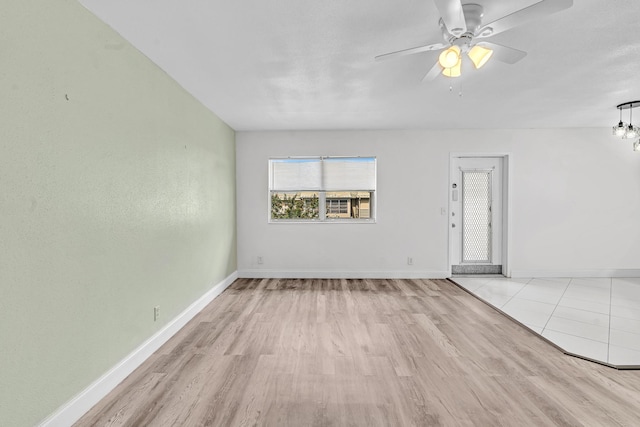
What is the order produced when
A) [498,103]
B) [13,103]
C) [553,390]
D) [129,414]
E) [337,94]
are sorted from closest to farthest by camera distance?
[13,103]
[129,414]
[553,390]
[337,94]
[498,103]

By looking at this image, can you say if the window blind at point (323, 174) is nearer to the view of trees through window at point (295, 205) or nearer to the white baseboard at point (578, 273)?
the view of trees through window at point (295, 205)

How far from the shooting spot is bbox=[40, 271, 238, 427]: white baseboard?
1.78 meters

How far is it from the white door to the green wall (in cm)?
442

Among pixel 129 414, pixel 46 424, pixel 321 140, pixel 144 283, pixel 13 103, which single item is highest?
pixel 321 140

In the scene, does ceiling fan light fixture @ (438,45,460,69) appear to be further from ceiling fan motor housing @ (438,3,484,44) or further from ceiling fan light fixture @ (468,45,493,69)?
ceiling fan light fixture @ (468,45,493,69)

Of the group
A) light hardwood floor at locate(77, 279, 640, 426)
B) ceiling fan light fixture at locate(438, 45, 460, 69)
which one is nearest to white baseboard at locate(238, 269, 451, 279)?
light hardwood floor at locate(77, 279, 640, 426)

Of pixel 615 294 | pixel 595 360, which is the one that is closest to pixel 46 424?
pixel 595 360

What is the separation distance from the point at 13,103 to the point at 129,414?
70.6 inches

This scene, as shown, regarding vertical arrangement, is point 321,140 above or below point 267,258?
above

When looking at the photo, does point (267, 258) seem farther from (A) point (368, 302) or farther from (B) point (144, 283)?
(B) point (144, 283)

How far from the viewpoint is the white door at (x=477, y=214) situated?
5461 millimetres

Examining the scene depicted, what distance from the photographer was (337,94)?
3514mm

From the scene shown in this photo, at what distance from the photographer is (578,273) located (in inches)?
210

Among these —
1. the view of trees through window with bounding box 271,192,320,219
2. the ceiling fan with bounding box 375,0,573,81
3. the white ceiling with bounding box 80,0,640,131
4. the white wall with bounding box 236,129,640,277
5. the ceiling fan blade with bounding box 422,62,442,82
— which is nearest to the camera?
the ceiling fan with bounding box 375,0,573,81
